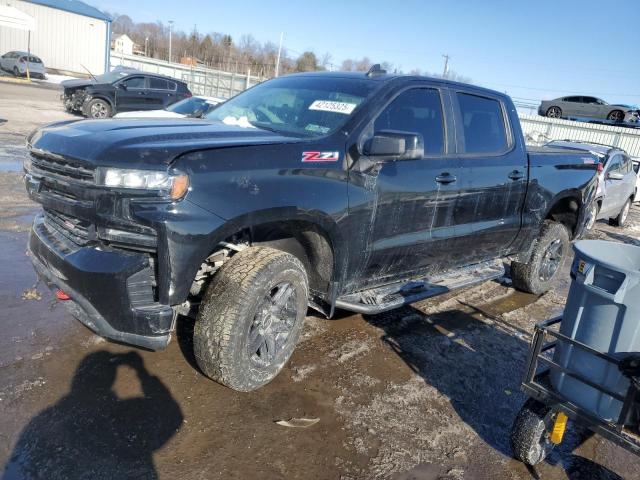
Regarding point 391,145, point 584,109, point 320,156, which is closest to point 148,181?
point 320,156

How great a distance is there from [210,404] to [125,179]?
1397mm

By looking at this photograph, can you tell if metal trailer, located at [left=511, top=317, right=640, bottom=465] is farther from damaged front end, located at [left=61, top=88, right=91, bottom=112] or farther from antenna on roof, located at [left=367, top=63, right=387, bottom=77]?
damaged front end, located at [left=61, top=88, right=91, bottom=112]

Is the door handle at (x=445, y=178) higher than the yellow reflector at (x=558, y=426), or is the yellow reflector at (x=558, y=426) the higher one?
the door handle at (x=445, y=178)

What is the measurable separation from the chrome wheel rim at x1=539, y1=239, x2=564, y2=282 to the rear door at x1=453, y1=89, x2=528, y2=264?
2.80 feet

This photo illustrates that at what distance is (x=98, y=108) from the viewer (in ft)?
54.7

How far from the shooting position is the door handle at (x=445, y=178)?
3.94 m

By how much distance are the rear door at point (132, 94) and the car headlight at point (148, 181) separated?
616 inches

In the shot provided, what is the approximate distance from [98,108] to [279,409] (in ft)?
52.3

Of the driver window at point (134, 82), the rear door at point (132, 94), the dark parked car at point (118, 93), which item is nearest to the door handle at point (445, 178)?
the dark parked car at point (118, 93)

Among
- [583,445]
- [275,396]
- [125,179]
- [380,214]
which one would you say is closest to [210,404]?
[275,396]

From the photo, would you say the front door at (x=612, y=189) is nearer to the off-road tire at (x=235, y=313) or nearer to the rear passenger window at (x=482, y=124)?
the rear passenger window at (x=482, y=124)

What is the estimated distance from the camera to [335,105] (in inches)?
144

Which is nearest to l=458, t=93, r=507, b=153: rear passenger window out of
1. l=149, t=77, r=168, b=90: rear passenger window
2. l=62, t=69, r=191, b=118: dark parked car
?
l=62, t=69, r=191, b=118: dark parked car

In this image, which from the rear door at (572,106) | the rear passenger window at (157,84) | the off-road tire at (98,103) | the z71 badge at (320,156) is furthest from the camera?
the rear door at (572,106)
